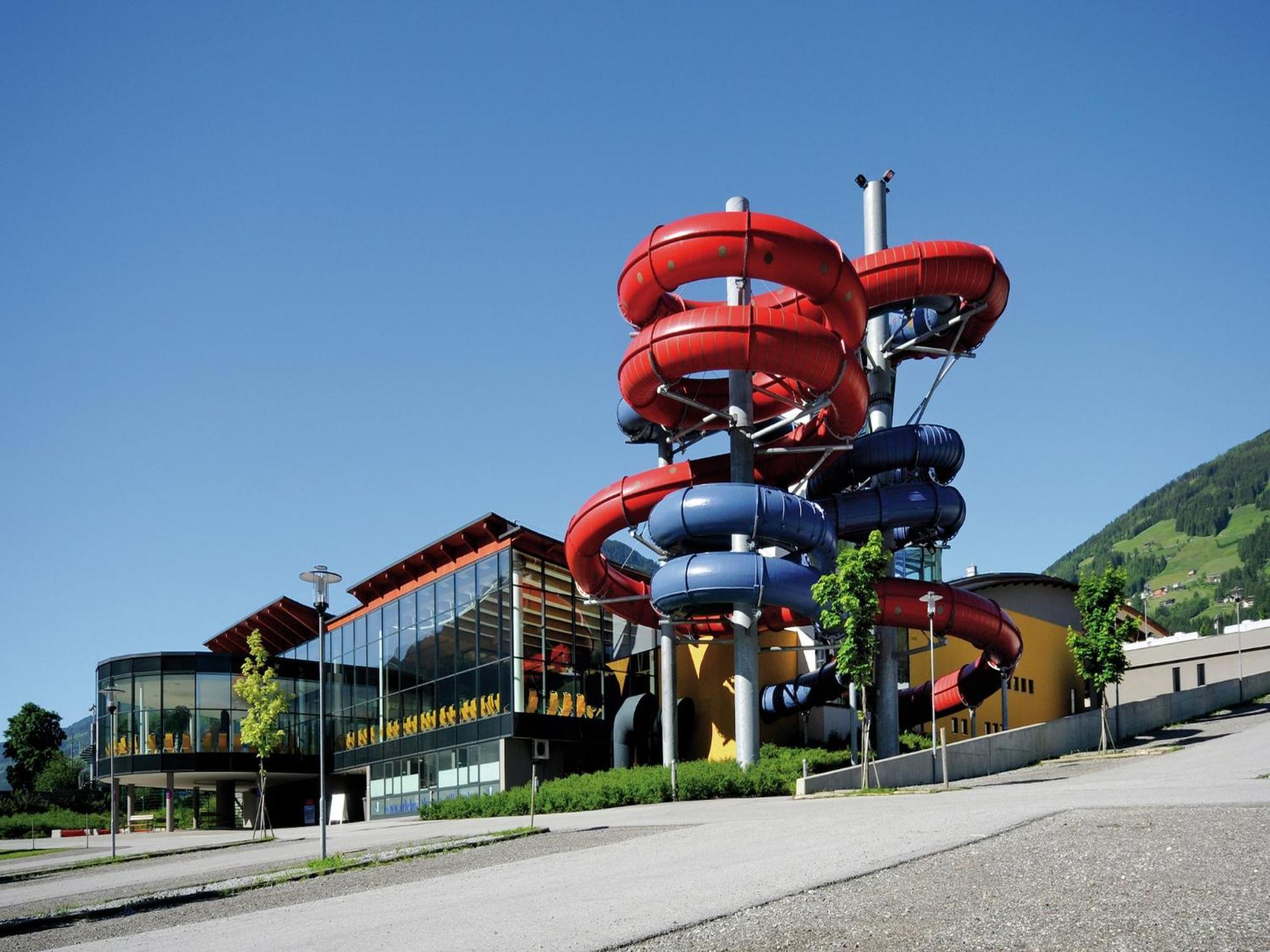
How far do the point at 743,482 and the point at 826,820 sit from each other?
16441mm

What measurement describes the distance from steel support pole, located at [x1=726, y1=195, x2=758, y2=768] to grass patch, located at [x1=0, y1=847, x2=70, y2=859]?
68.6 ft

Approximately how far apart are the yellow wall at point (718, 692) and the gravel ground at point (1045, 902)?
27968 mm

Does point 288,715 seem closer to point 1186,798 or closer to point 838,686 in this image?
point 838,686

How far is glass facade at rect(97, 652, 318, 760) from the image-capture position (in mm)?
55688

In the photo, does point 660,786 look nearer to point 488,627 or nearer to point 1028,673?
point 488,627

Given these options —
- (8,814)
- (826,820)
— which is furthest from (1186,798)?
(8,814)

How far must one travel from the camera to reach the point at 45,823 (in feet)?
206

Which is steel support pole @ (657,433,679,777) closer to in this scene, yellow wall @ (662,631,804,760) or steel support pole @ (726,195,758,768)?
yellow wall @ (662,631,804,760)

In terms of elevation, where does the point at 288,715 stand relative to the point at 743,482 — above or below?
below

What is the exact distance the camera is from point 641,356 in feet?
122

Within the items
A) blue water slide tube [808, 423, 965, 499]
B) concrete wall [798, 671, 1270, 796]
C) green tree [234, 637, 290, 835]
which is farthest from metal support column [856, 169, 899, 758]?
green tree [234, 637, 290, 835]

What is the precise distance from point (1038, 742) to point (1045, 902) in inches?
1199

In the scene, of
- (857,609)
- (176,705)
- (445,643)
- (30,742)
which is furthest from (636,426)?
(30,742)

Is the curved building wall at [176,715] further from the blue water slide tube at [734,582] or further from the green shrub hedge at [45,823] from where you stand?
the blue water slide tube at [734,582]
